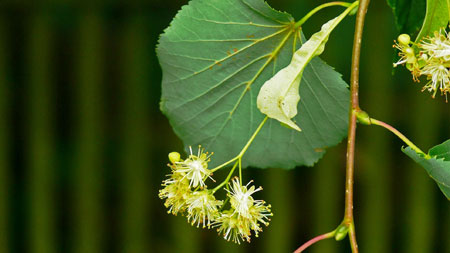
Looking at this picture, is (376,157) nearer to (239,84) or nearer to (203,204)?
(239,84)

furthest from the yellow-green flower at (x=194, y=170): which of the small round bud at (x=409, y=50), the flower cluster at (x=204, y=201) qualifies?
the small round bud at (x=409, y=50)

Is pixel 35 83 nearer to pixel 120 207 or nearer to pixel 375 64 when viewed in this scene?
pixel 120 207

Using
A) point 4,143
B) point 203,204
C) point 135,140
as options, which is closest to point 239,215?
point 203,204

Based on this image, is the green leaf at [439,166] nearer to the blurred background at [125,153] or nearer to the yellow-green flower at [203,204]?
the yellow-green flower at [203,204]

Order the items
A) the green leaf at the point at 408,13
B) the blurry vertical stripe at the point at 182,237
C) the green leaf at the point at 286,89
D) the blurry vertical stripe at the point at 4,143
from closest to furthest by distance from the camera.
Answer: the green leaf at the point at 286,89, the green leaf at the point at 408,13, the blurry vertical stripe at the point at 4,143, the blurry vertical stripe at the point at 182,237

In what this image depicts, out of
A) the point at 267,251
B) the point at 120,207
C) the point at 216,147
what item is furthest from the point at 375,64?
the point at 216,147

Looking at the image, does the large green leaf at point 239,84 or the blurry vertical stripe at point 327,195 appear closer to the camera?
the large green leaf at point 239,84

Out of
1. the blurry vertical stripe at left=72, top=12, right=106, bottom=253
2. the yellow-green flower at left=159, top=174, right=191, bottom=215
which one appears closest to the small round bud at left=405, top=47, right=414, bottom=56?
the yellow-green flower at left=159, top=174, right=191, bottom=215

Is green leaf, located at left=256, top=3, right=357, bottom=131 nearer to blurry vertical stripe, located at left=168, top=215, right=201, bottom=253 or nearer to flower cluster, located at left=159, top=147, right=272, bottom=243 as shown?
flower cluster, located at left=159, top=147, right=272, bottom=243
